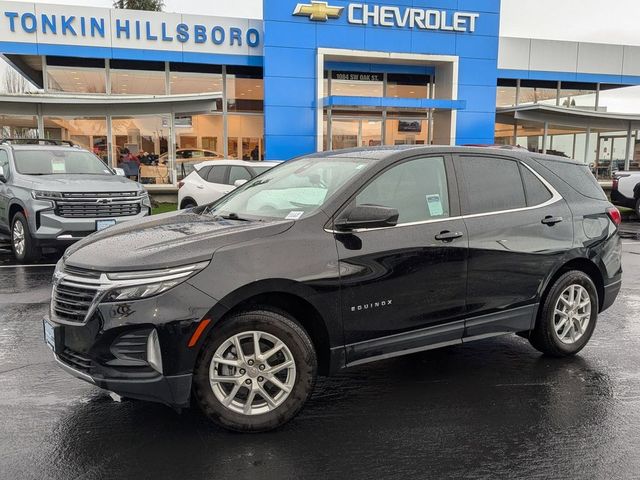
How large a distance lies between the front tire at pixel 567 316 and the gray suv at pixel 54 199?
640cm

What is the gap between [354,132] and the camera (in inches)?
973

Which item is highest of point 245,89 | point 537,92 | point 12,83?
point 12,83

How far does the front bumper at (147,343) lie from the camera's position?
3.30 meters

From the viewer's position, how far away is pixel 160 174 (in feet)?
70.5

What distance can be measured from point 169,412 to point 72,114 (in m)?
18.1

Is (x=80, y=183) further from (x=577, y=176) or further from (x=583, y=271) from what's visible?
(x=583, y=271)

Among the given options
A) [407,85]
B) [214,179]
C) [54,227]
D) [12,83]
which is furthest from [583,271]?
[12,83]

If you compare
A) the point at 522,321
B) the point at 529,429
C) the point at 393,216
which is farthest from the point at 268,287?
the point at 522,321

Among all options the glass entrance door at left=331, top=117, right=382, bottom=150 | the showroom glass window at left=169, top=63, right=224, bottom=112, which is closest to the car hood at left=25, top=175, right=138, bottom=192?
the showroom glass window at left=169, top=63, right=224, bottom=112

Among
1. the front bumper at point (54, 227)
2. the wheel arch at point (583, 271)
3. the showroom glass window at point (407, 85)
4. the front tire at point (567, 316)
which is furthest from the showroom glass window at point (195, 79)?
the front tire at point (567, 316)

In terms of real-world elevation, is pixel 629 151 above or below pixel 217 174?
above

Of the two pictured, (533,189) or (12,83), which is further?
(12,83)

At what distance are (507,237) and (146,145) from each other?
18658 millimetres

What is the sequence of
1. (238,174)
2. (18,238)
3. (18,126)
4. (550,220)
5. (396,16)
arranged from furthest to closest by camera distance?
(396,16)
(18,126)
(238,174)
(18,238)
(550,220)
